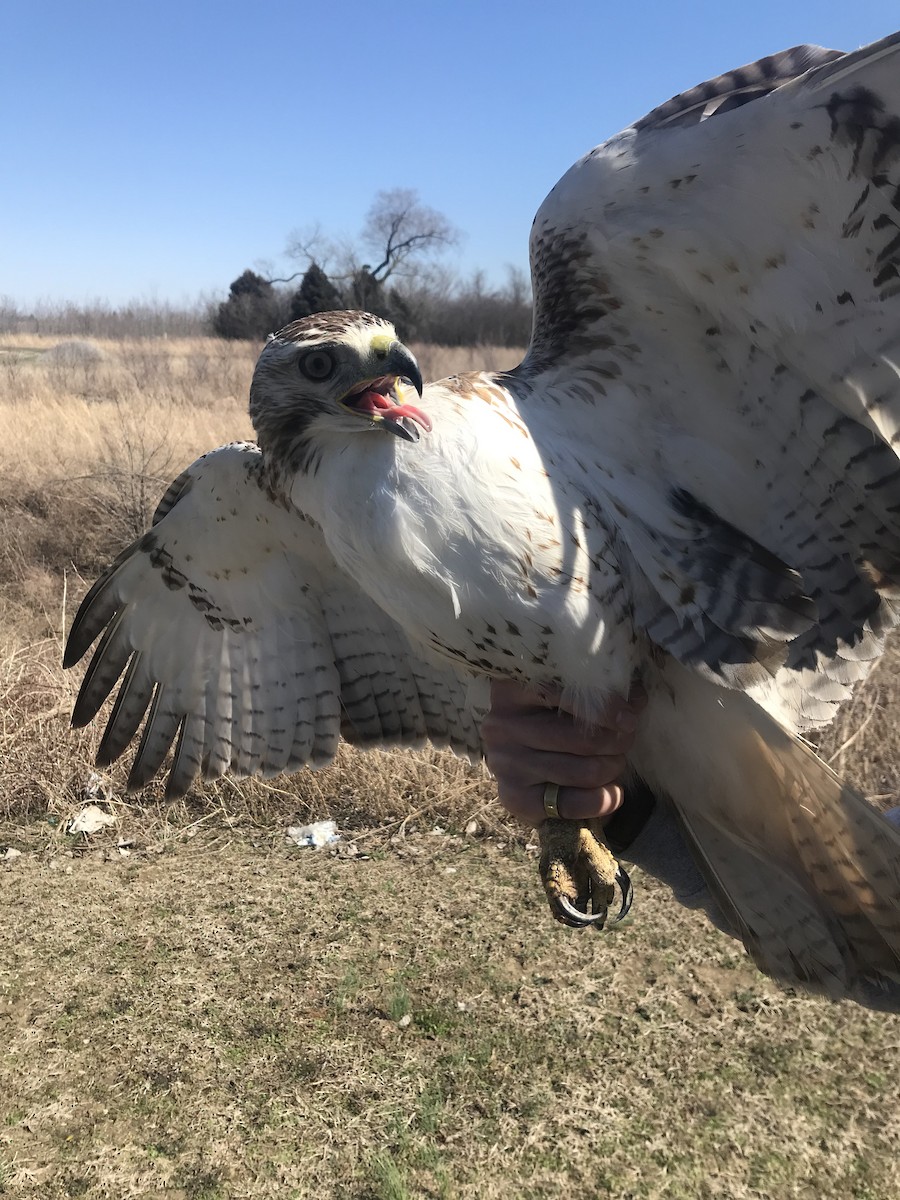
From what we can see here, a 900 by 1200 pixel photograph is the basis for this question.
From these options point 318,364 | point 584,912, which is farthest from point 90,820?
point 318,364

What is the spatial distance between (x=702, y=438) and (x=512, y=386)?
1.71ft

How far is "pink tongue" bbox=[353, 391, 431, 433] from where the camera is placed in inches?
83.2

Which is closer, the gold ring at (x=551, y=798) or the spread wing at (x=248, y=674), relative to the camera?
the gold ring at (x=551, y=798)

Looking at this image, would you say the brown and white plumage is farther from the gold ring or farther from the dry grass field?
the dry grass field

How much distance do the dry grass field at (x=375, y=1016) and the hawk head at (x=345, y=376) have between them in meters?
2.65

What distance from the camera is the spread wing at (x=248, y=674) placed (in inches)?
131

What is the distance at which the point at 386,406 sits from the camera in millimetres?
2133

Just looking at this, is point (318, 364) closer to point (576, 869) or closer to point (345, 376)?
point (345, 376)

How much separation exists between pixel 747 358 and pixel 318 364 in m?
1.04

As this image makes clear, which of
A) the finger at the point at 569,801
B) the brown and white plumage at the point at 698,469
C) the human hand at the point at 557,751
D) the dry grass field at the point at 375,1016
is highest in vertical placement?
the brown and white plumage at the point at 698,469

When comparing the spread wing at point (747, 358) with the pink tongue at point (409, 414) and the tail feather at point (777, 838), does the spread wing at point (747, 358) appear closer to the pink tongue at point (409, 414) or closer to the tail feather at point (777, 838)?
the tail feather at point (777, 838)

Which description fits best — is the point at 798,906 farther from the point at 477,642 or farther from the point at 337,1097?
the point at 337,1097

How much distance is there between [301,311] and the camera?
958 inches

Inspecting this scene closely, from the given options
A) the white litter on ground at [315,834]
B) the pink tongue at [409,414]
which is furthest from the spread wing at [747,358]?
the white litter on ground at [315,834]
